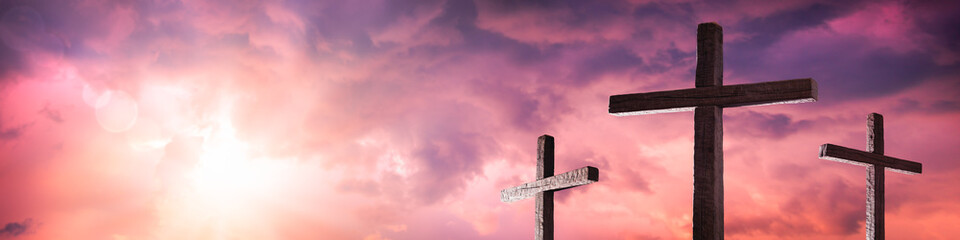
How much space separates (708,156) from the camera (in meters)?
7.18

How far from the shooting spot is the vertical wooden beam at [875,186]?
12.5 meters

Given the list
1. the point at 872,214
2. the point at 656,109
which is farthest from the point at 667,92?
the point at 872,214

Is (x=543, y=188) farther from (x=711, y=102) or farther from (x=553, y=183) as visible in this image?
(x=711, y=102)

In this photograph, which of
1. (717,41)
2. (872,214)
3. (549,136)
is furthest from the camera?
(872,214)

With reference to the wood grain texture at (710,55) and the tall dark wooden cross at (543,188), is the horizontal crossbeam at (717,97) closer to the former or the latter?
the wood grain texture at (710,55)

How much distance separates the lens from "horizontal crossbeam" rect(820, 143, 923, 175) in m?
11.2

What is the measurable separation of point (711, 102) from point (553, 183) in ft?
9.20

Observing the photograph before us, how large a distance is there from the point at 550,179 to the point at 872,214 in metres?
6.90

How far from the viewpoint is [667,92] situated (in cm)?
761

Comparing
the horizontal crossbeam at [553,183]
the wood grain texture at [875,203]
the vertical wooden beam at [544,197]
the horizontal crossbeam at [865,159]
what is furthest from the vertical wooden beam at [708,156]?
the wood grain texture at [875,203]

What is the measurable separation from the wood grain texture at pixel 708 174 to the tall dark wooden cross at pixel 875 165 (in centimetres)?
596

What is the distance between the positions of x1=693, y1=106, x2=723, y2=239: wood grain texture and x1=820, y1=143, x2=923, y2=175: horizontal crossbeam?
4.99 meters

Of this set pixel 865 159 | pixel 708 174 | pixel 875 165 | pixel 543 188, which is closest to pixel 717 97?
pixel 708 174

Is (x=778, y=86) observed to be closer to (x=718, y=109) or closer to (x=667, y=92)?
(x=718, y=109)
